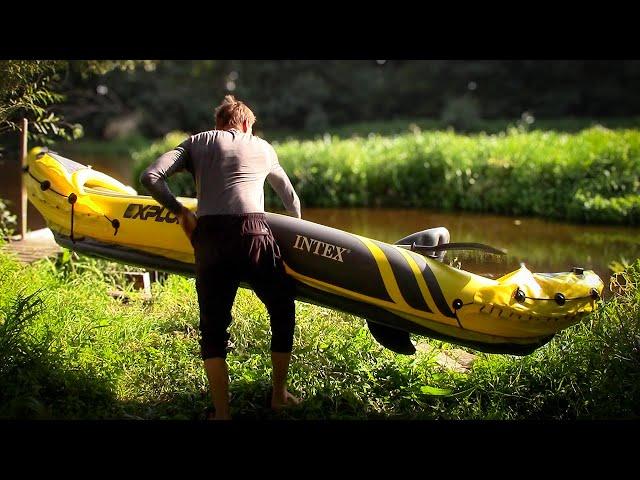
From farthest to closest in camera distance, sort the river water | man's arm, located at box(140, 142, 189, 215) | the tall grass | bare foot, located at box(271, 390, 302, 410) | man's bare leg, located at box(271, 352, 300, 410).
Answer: the tall grass → the river water → bare foot, located at box(271, 390, 302, 410) → man's bare leg, located at box(271, 352, 300, 410) → man's arm, located at box(140, 142, 189, 215)

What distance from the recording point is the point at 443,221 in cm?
1011

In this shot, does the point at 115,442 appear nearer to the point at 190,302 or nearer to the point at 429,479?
the point at 429,479

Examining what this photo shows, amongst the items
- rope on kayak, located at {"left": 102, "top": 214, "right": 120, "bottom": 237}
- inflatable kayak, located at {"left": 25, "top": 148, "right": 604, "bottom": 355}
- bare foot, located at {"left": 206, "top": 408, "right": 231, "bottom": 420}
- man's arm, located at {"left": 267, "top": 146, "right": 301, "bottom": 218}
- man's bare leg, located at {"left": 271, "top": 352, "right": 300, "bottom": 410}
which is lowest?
bare foot, located at {"left": 206, "top": 408, "right": 231, "bottom": 420}

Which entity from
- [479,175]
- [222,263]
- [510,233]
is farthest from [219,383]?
[479,175]

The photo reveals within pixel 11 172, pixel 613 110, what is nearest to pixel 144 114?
pixel 11 172

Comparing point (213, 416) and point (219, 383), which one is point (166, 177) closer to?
point (219, 383)

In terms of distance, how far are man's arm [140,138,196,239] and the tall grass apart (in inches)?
277

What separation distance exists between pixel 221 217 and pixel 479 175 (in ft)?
25.1

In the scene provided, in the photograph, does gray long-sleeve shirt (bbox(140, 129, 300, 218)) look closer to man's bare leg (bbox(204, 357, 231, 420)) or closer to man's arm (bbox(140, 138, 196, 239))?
man's arm (bbox(140, 138, 196, 239))

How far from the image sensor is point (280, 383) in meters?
4.16

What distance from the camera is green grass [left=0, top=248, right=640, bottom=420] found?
13.9ft

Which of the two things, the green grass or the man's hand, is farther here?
the green grass

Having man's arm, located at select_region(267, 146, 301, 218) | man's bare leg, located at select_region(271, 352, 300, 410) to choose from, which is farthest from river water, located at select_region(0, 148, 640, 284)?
man's bare leg, located at select_region(271, 352, 300, 410)

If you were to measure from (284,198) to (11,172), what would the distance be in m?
10.1
